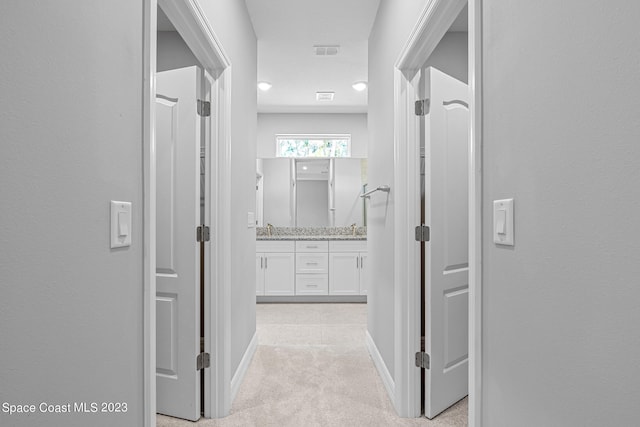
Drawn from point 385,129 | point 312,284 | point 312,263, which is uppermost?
point 385,129

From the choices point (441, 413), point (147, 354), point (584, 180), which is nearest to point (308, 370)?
point (441, 413)

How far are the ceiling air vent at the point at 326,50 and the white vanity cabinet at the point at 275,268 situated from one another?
92.2 inches

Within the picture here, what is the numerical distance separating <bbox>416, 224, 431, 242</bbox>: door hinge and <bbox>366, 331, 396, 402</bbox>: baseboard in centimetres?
87

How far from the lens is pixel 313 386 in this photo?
7.73ft

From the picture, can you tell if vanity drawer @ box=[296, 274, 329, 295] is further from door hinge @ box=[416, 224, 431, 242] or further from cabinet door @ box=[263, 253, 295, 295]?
door hinge @ box=[416, 224, 431, 242]

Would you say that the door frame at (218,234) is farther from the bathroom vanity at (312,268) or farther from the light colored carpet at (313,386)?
the bathroom vanity at (312,268)

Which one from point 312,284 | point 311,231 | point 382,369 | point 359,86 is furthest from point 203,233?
point 311,231

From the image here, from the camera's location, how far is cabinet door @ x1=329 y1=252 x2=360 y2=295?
4738 millimetres

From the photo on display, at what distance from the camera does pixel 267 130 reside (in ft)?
17.6

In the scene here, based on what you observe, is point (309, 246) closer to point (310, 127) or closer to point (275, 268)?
point (275, 268)

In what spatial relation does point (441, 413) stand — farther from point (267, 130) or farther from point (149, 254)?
point (267, 130)

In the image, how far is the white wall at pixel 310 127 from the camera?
5367mm

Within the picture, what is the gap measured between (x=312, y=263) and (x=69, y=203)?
4.10 meters

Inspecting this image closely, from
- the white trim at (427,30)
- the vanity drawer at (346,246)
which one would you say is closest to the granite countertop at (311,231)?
the vanity drawer at (346,246)
